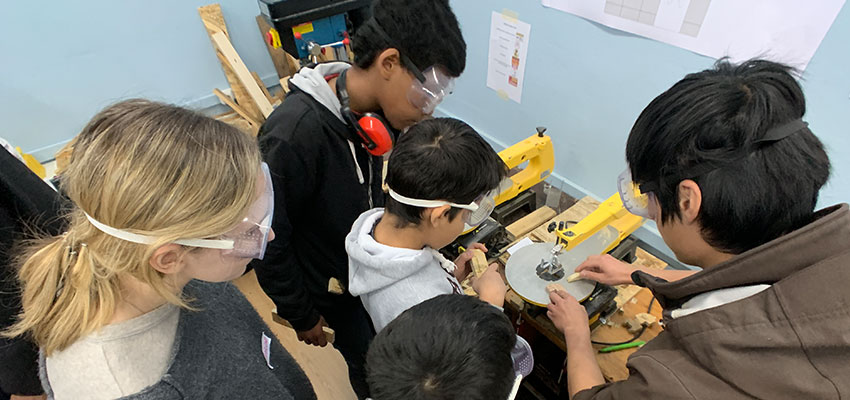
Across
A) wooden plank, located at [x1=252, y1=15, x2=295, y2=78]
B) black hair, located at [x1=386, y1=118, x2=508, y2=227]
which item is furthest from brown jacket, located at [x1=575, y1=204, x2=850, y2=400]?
wooden plank, located at [x1=252, y1=15, x2=295, y2=78]

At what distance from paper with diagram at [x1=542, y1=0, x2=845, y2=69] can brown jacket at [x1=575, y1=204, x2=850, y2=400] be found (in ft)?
3.04

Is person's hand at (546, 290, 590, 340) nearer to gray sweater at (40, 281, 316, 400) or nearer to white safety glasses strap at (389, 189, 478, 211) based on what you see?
white safety glasses strap at (389, 189, 478, 211)

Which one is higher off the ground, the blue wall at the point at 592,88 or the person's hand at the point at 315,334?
the blue wall at the point at 592,88

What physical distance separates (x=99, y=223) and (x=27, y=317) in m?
0.26

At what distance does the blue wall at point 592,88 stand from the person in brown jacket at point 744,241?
0.99 meters

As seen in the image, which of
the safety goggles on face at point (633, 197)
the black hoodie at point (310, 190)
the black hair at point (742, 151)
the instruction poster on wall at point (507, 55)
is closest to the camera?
the black hair at point (742, 151)


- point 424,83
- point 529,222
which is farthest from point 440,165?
point 529,222

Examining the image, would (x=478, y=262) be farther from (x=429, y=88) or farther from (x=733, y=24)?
(x=733, y=24)

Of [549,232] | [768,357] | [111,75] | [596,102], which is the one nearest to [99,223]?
[768,357]

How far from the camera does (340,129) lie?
1.31m

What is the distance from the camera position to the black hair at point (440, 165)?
109cm

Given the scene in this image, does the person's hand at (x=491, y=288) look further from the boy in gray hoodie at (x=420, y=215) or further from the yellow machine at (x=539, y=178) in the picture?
the yellow machine at (x=539, y=178)

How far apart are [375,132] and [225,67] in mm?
2448

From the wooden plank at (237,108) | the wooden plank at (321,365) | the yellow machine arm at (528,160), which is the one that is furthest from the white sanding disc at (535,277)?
the wooden plank at (237,108)
